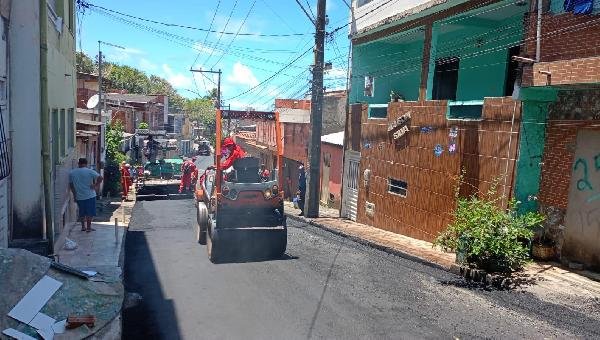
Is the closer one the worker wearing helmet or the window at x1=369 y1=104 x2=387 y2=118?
the worker wearing helmet

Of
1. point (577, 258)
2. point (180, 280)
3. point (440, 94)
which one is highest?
point (440, 94)

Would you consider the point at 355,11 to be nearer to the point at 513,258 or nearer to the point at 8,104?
the point at 513,258

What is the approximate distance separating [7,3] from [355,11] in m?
11.2

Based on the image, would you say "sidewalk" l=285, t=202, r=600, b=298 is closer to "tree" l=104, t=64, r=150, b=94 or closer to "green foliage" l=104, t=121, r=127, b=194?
"green foliage" l=104, t=121, r=127, b=194

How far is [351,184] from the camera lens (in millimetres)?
15992

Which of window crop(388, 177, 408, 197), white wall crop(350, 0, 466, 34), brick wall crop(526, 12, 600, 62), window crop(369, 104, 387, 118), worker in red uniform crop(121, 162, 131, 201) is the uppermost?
white wall crop(350, 0, 466, 34)

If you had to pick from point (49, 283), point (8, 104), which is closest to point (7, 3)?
point (8, 104)

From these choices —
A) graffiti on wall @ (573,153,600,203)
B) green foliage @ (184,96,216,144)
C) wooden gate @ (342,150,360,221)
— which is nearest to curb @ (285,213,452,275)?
wooden gate @ (342,150,360,221)

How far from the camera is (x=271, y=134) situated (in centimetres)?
2870

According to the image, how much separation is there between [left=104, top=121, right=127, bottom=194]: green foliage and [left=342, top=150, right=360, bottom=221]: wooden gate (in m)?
9.94

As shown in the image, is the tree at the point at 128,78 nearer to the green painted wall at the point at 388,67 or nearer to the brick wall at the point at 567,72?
the green painted wall at the point at 388,67

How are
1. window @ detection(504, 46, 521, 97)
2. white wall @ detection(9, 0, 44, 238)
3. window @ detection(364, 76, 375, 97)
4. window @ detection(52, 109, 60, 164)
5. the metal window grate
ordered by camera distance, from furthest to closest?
window @ detection(364, 76, 375, 97) → window @ detection(504, 46, 521, 97) → window @ detection(52, 109, 60, 164) → white wall @ detection(9, 0, 44, 238) → the metal window grate

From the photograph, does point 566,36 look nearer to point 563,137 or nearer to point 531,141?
point 563,137

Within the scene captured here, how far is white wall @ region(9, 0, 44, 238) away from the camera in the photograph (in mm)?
6883
